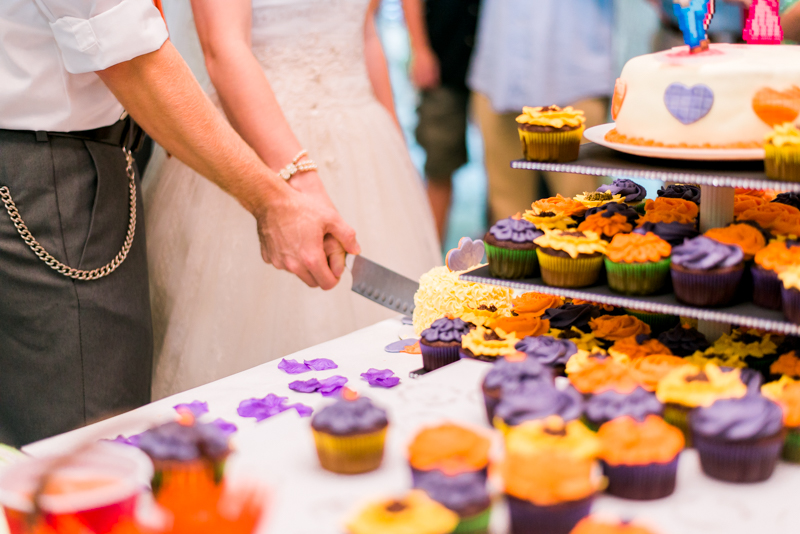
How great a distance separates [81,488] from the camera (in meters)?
0.72

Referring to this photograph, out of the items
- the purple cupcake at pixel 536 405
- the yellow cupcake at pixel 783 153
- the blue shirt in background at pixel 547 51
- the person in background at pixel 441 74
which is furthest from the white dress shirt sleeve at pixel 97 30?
the person in background at pixel 441 74

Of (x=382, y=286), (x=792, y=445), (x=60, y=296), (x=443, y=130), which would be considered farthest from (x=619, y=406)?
(x=443, y=130)

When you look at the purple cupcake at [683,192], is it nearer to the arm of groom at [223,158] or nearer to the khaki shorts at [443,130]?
the arm of groom at [223,158]

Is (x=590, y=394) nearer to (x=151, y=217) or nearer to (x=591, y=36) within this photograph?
(x=151, y=217)

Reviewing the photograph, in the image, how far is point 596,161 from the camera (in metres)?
1.11

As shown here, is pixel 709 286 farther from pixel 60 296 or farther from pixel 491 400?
pixel 60 296

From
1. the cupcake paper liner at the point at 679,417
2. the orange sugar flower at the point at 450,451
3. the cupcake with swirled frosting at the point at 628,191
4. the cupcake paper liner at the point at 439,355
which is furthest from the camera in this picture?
the cupcake with swirled frosting at the point at 628,191

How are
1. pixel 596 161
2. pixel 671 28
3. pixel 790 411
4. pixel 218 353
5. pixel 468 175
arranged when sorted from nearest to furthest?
pixel 790 411 → pixel 596 161 → pixel 218 353 → pixel 671 28 → pixel 468 175

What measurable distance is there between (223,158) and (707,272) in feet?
3.08

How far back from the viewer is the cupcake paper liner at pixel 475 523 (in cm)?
70

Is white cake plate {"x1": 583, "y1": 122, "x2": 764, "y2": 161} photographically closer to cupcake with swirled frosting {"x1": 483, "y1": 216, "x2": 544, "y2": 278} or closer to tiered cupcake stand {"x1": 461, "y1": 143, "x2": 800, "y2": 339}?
tiered cupcake stand {"x1": 461, "y1": 143, "x2": 800, "y2": 339}

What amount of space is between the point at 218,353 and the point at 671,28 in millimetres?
2300

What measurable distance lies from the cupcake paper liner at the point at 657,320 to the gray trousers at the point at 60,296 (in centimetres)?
99

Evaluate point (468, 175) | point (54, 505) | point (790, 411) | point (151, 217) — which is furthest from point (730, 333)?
point (468, 175)
